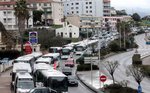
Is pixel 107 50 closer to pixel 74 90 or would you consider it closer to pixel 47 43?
pixel 47 43

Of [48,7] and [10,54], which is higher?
[48,7]

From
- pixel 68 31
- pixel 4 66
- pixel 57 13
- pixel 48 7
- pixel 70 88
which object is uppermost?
pixel 48 7

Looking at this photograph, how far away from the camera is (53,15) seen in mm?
157750

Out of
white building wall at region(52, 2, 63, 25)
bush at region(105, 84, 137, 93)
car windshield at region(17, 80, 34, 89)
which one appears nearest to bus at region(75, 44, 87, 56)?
bush at region(105, 84, 137, 93)

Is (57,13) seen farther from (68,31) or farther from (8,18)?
(8,18)

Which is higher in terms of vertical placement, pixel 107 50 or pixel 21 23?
pixel 21 23

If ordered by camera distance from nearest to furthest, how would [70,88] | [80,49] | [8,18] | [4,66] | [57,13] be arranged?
[70,88]
[4,66]
[80,49]
[8,18]
[57,13]

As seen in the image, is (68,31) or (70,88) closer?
(70,88)

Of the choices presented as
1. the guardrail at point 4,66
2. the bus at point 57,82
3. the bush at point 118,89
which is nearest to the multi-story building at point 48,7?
the guardrail at point 4,66

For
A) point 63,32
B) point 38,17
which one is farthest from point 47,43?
point 38,17

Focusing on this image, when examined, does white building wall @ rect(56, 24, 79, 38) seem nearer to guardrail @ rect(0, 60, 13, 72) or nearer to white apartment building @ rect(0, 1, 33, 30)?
white apartment building @ rect(0, 1, 33, 30)

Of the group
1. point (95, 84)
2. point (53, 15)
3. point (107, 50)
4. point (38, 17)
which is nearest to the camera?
point (95, 84)

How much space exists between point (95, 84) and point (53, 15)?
10875cm

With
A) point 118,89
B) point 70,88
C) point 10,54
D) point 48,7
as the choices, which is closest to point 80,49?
point 10,54
